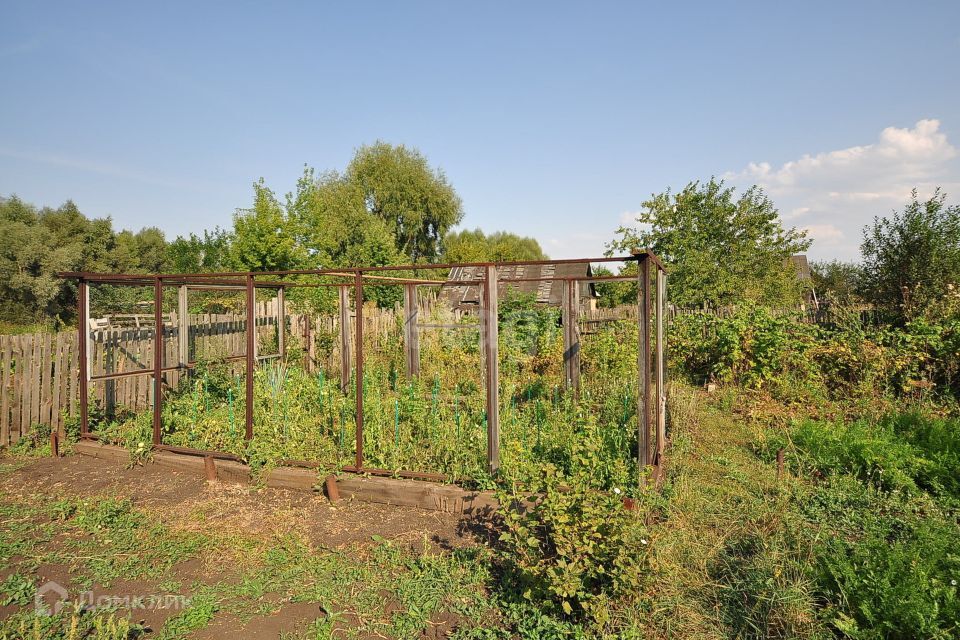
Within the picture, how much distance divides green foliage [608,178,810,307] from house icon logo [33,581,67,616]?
1847 centimetres

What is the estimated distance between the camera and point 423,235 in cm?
3550

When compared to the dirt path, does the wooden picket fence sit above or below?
above

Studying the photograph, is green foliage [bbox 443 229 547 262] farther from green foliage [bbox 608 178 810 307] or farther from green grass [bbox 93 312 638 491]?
green grass [bbox 93 312 638 491]

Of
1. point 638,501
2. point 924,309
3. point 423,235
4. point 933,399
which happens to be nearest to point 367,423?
point 638,501

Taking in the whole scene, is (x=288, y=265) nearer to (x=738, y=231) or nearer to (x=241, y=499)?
(x=241, y=499)

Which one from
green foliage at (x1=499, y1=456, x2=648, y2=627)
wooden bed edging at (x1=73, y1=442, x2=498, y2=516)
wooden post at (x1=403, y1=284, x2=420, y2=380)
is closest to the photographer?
green foliage at (x1=499, y1=456, x2=648, y2=627)

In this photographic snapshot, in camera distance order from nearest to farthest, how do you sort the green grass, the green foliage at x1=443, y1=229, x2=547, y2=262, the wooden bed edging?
the wooden bed edging → the green grass → the green foliage at x1=443, y1=229, x2=547, y2=262

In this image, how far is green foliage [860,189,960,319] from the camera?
33.4 ft

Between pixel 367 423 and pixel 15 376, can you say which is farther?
pixel 15 376

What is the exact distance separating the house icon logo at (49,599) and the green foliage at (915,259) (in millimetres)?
12562

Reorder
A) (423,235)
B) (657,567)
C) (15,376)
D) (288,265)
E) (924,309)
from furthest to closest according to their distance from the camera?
(423,235) → (288,265) → (924,309) → (15,376) → (657,567)

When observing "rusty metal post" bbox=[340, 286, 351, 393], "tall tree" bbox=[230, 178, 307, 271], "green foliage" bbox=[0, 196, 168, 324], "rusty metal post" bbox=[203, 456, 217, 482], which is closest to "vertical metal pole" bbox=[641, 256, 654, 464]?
"rusty metal post" bbox=[203, 456, 217, 482]

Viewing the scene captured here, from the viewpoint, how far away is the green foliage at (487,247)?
41.4 metres

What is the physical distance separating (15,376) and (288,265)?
11.6 metres
